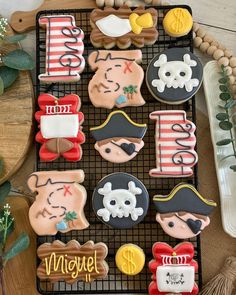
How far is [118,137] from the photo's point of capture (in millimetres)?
1503

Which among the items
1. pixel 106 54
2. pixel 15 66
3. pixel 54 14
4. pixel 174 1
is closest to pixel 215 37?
pixel 174 1

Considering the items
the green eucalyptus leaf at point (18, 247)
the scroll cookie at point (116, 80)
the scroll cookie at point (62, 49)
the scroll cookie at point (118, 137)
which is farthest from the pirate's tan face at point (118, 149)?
the green eucalyptus leaf at point (18, 247)

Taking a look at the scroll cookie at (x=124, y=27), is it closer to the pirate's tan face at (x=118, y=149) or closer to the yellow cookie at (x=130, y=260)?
the pirate's tan face at (x=118, y=149)

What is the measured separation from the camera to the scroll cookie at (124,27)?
5.06ft

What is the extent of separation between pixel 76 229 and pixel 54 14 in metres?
0.64

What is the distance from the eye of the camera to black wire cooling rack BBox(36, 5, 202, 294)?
155 cm

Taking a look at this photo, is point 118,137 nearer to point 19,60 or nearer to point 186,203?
point 186,203

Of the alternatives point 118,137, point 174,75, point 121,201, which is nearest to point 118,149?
point 118,137

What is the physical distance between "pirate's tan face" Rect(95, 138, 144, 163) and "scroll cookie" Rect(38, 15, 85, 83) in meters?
0.21

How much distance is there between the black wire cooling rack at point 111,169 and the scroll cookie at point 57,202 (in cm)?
7

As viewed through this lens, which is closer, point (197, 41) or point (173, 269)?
point (173, 269)

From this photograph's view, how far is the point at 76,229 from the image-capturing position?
1.50 metres

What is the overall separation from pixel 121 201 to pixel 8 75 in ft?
1.61

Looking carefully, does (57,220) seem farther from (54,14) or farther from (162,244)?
(54,14)
